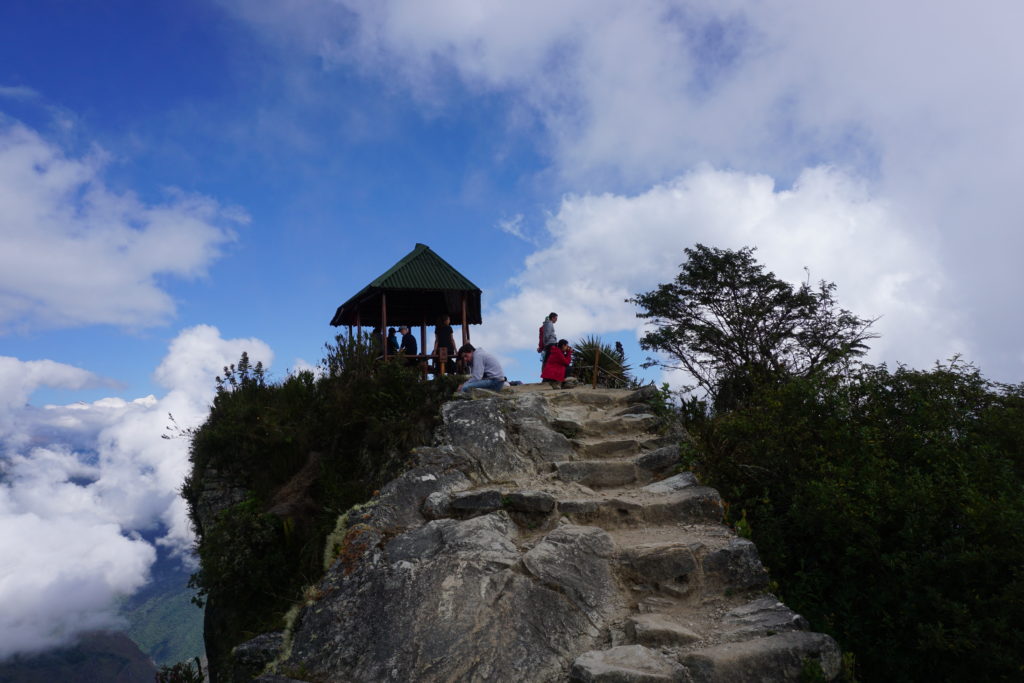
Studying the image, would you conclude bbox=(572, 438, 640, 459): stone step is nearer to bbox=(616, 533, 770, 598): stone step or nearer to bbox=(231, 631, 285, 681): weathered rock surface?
bbox=(616, 533, 770, 598): stone step

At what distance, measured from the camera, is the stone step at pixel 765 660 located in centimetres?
373

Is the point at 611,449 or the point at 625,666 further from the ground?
the point at 611,449

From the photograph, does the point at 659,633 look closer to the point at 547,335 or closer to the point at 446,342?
the point at 547,335

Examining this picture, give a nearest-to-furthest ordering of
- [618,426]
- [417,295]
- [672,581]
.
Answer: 1. [672,581]
2. [618,426]
3. [417,295]

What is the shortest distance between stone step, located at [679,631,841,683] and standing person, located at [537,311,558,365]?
900 centimetres

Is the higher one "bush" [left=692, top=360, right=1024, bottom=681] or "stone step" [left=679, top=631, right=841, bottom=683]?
"bush" [left=692, top=360, right=1024, bottom=681]

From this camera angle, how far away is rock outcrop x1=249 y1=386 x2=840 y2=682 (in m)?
4.10

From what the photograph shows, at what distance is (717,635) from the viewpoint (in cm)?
423

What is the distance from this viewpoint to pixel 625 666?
12.6 ft

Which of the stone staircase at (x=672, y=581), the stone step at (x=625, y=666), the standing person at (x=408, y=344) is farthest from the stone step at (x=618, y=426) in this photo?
the standing person at (x=408, y=344)

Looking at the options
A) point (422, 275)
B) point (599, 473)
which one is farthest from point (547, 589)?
point (422, 275)

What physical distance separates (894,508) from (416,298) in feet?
46.3

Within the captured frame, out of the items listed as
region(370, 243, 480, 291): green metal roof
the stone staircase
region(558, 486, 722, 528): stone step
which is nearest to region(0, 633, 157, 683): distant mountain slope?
region(370, 243, 480, 291): green metal roof

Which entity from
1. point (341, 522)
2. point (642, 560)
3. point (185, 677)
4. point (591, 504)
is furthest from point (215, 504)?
point (642, 560)
